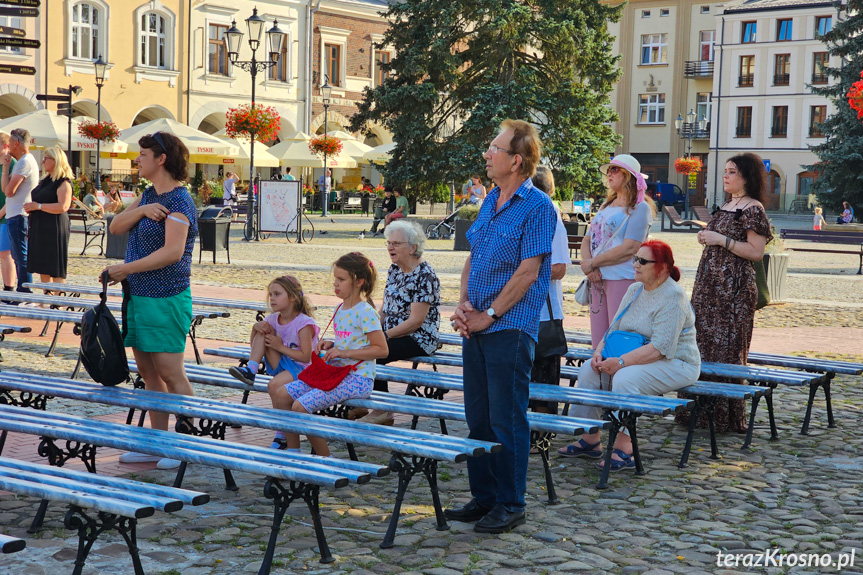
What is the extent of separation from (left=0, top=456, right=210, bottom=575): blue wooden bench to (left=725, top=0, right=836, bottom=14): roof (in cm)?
6108

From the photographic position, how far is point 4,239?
1105cm

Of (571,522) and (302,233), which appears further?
(302,233)

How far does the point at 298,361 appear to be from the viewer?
19.2 ft

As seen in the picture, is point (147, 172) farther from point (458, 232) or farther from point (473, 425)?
point (458, 232)

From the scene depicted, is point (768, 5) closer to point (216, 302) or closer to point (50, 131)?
point (50, 131)

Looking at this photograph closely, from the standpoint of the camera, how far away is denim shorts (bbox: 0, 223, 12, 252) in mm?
11023

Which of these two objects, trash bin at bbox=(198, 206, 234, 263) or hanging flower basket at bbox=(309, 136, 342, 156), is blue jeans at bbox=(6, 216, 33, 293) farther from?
hanging flower basket at bbox=(309, 136, 342, 156)

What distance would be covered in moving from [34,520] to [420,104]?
27729 millimetres

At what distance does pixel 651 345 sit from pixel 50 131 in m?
28.0

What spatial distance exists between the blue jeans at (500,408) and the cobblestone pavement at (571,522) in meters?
0.21

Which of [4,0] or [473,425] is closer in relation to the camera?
[473,425]

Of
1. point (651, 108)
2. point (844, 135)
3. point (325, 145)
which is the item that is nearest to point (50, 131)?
point (325, 145)

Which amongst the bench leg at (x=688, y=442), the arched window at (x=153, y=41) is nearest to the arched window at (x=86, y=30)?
the arched window at (x=153, y=41)

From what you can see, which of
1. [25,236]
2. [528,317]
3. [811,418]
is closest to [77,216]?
[25,236]
